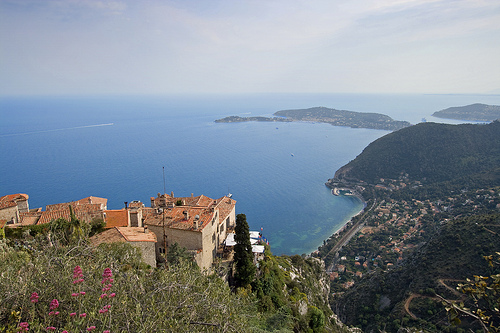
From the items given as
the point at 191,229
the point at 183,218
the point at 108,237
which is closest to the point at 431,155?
the point at 183,218

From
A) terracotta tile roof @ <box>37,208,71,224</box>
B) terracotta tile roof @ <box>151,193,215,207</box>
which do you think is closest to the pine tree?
terracotta tile roof @ <box>151,193,215,207</box>

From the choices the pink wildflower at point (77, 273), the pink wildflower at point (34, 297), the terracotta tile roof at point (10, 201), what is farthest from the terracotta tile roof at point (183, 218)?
the pink wildflower at point (34, 297)

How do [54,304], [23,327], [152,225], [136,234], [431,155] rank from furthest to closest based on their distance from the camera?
[431,155] → [152,225] → [136,234] → [54,304] → [23,327]

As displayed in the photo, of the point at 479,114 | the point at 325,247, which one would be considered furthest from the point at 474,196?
the point at 479,114

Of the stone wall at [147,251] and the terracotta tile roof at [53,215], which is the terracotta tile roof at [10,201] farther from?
the stone wall at [147,251]

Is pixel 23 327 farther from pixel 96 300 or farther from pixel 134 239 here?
pixel 134 239

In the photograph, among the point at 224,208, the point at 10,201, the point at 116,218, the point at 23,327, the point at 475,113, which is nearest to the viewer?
the point at 23,327
